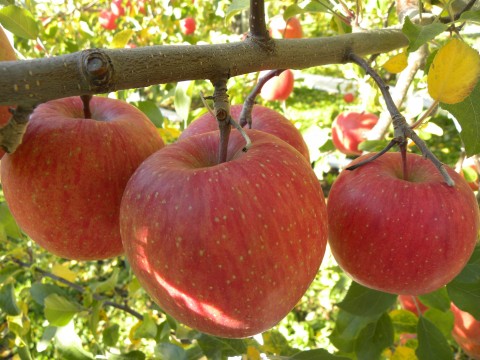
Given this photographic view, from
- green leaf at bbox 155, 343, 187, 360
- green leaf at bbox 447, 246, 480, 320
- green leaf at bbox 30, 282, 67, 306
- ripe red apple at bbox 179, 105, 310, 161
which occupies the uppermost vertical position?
ripe red apple at bbox 179, 105, 310, 161

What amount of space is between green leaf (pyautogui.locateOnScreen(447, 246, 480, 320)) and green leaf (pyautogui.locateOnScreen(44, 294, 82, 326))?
2.80ft

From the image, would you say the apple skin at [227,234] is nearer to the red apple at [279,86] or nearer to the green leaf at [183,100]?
the green leaf at [183,100]

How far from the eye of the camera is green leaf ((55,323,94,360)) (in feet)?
3.59

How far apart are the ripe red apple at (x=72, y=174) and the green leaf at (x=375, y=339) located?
2.04ft

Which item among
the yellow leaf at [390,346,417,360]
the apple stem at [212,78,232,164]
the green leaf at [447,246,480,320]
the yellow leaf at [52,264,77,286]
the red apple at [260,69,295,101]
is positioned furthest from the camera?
the red apple at [260,69,295,101]

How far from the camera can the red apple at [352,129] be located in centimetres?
208

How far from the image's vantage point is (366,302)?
0.99 metres

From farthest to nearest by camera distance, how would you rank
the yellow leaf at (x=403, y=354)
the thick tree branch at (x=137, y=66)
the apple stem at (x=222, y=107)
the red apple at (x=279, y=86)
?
the red apple at (x=279, y=86) → the yellow leaf at (x=403, y=354) → the apple stem at (x=222, y=107) → the thick tree branch at (x=137, y=66)

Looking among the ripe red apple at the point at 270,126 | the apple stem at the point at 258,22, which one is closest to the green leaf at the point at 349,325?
the ripe red apple at the point at 270,126

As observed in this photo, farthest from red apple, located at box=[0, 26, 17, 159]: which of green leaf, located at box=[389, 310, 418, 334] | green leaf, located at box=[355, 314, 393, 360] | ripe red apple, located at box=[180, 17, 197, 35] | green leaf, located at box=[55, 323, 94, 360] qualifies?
ripe red apple, located at box=[180, 17, 197, 35]

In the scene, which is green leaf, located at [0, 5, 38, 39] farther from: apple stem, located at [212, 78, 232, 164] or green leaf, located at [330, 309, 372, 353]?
green leaf, located at [330, 309, 372, 353]

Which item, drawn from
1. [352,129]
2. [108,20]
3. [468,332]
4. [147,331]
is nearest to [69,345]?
[147,331]

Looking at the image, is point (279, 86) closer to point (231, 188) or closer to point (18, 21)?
point (18, 21)

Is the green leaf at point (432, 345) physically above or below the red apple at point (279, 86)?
below
